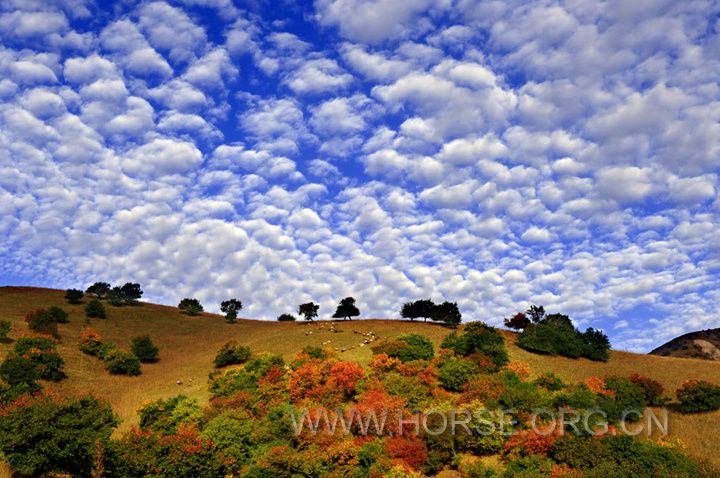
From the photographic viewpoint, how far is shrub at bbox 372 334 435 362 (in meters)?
36.6

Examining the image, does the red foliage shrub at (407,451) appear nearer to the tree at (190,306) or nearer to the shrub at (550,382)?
the shrub at (550,382)

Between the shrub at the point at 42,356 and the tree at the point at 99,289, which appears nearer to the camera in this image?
the shrub at the point at 42,356

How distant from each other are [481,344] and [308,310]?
85.5ft

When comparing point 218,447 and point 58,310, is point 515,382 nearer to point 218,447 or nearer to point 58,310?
point 218,447

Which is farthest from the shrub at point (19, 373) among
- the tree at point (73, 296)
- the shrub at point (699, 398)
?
the shrub at point (699, 398)

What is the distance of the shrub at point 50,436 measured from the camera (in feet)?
69.4

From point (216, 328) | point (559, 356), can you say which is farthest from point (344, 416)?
point (216, 328)

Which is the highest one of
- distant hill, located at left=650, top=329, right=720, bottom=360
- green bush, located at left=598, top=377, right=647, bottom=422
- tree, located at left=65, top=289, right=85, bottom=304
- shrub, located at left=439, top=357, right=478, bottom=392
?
tree, located at left=65, top=289, right=85, bottom=304

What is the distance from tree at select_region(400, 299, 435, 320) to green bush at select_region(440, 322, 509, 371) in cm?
1203

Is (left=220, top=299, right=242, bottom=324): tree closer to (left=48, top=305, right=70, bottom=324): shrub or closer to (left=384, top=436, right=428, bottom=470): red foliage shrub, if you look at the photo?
(left=48, top=305, right=70, bottom=324): shrub

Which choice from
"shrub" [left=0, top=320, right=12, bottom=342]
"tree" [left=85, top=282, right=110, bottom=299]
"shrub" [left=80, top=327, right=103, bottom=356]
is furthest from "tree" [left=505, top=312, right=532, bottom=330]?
"tree" [left=85, top=282, right=110, bottom=299]

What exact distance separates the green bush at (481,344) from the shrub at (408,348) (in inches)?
71.2

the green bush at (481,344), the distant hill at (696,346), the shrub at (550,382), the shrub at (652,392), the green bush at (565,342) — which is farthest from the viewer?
the distant hill at (696,346)

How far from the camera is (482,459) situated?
24.2 metres
